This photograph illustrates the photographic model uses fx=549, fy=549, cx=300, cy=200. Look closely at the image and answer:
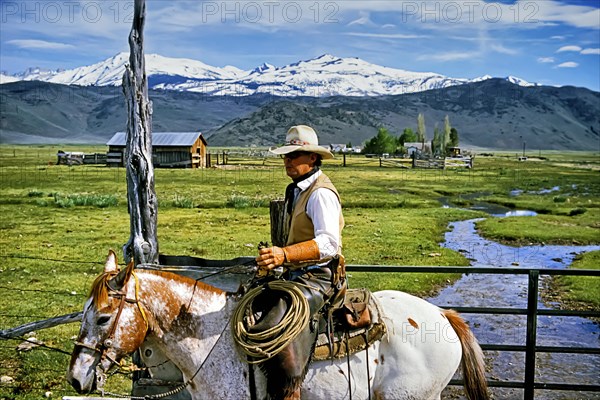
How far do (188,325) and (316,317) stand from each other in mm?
1163

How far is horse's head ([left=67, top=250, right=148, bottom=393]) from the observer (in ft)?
14.1

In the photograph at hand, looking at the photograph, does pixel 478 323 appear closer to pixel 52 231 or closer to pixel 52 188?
pixel 52 231

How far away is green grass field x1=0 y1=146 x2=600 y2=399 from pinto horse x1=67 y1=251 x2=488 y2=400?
4597 millimetres

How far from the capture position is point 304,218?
505 cm

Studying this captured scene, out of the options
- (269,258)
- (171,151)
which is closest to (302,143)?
(269,258)

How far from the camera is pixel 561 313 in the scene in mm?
7504

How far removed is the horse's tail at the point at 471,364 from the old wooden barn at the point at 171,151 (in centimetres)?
6278

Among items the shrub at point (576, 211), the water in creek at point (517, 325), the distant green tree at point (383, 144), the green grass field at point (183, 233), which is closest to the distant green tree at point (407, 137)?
the distant green tree at point (383, 144)

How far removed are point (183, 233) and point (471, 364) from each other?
18.4m

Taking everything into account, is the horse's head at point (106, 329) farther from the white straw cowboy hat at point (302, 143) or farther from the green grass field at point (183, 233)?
the green grass field at point (183, 233)

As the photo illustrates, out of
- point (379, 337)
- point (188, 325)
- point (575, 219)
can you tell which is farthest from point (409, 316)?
point (575, 219)

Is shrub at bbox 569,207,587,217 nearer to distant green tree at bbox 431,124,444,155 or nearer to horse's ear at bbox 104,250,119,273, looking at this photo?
horse's ear at bbox 104,250,119,273

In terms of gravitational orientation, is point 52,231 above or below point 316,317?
below

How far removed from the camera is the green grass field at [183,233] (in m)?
11.6
